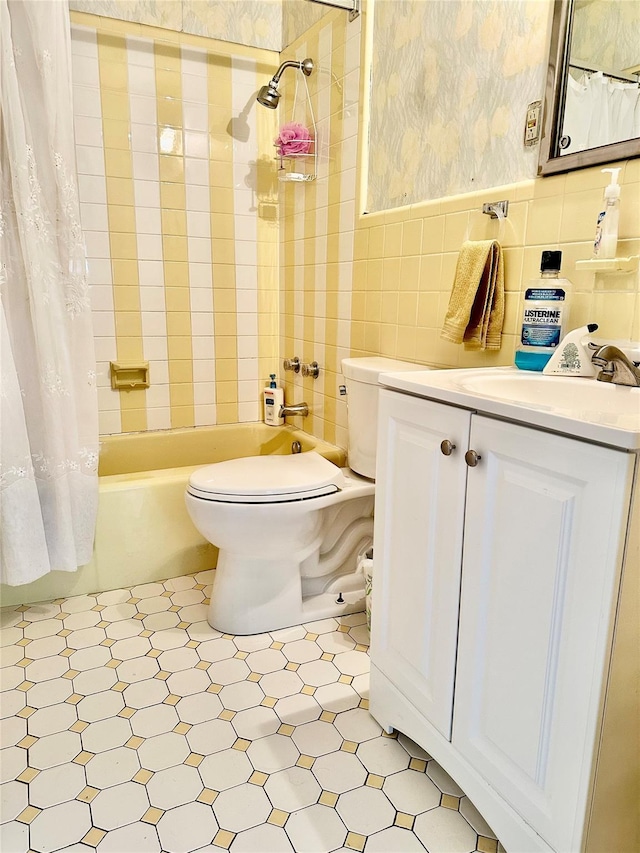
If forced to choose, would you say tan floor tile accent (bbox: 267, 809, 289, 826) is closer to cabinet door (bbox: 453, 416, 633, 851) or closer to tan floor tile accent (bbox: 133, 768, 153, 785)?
tan floor tile accent (bbox: 133, 768, 153, 785)

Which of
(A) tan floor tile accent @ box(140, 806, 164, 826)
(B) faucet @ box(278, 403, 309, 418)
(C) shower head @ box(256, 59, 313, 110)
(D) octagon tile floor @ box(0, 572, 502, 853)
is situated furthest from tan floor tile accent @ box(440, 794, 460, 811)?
(C) shower head @ box(256, 59, 313, 110)

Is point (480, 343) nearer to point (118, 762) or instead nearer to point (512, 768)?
point (512, 768)

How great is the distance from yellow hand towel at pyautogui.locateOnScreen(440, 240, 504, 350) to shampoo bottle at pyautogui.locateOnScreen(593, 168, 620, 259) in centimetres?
28

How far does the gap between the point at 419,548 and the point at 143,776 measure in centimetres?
77

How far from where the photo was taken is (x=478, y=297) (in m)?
1.50

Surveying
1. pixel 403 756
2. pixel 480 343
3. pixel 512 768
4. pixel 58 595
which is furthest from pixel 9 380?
pixel 512 768

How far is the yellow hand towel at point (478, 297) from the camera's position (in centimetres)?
148

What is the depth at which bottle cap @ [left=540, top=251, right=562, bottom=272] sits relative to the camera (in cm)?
131

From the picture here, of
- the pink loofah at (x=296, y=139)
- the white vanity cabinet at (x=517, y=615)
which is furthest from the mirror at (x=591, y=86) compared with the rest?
the pink loofah at (x=296, y=139)

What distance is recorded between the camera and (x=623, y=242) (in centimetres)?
123

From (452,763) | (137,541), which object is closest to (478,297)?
(452,763)

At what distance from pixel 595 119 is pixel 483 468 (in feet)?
2.72

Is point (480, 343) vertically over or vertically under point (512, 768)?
over

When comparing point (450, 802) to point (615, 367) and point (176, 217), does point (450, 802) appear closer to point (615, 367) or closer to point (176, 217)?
point (615, 367)
